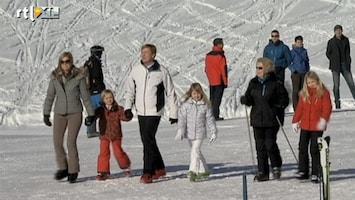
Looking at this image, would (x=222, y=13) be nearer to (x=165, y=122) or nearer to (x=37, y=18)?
(x=37, y=18)

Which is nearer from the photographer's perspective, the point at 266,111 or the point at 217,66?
the point at 266,111

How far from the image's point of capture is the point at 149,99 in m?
11.5

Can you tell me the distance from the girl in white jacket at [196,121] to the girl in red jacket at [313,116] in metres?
1.02

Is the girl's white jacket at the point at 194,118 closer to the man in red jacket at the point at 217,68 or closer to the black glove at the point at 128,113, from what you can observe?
the black glove at the point at 128,113

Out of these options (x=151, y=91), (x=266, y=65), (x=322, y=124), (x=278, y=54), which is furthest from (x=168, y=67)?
(x=322, y=124)

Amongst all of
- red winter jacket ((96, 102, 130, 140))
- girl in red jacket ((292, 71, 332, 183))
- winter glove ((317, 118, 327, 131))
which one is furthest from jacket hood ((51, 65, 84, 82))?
winter glove ((317, 118, 327, 131))

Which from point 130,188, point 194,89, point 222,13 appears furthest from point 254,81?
point 222,13

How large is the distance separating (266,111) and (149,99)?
1.31 m

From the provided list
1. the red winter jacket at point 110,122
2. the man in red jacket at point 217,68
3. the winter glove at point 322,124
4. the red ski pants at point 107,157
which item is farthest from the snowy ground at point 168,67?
the man in red jacket at point 217,68

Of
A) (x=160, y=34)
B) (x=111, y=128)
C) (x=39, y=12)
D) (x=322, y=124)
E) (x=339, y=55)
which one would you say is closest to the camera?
(x=322, y=124)

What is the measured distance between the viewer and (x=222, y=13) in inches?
1278

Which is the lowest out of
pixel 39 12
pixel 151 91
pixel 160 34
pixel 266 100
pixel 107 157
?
pixel 107 157

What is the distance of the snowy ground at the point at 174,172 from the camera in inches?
416

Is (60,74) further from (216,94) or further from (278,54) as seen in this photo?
(216,94)
